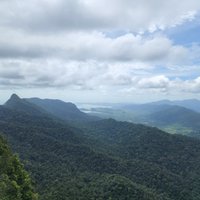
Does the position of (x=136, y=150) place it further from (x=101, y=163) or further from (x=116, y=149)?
(x=101, y=163)

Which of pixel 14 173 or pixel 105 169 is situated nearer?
pixel 14 173

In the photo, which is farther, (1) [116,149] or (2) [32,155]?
(1) [116,149]

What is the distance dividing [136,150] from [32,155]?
70.2m

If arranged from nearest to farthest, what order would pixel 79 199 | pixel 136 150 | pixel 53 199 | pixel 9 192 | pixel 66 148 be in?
pixel 9 192 → pixel 53 199 → pixel 79 199 → pixel 66 148 → pixel 136 150

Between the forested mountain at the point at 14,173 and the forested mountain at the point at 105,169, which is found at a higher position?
the forested mountain at the point at 14,173

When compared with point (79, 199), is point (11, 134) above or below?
above

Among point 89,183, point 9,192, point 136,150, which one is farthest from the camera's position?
point 136,150

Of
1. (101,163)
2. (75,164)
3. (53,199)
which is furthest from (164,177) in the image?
(53,199)

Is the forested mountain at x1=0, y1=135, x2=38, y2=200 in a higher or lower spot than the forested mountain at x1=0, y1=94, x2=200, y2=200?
higher

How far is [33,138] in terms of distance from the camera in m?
170

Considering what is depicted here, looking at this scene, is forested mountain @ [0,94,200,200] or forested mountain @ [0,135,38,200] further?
forested mountain @ [0,94,200,200]

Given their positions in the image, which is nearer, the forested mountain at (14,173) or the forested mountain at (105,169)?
the forested mountain at (14,173)

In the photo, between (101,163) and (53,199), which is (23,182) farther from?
(101,163)

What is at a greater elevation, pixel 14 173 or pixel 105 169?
pixel 14 173
